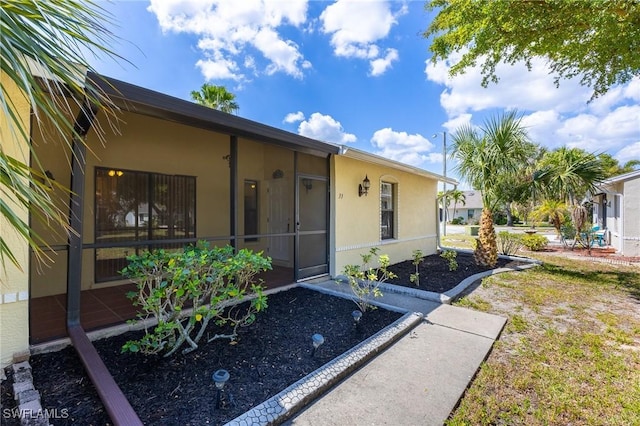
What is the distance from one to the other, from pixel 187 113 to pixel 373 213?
556 cm

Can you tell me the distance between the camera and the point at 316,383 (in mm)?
2832

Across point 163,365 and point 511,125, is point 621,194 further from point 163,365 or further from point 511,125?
point 163,365

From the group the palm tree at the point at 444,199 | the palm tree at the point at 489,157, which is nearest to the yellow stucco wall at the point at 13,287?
the palm tree at the point at 489,157

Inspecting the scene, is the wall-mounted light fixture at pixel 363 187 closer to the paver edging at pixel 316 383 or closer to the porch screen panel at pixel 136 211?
the paver edging at pixel 316 383

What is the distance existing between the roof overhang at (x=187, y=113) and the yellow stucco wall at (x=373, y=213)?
1.81 meters

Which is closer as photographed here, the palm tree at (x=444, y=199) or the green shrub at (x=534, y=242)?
the palm tree at (x=444, y=199)

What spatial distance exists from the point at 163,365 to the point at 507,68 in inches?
348

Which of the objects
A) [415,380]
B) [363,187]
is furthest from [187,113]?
[363,187]

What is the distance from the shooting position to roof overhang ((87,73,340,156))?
10.4 ft

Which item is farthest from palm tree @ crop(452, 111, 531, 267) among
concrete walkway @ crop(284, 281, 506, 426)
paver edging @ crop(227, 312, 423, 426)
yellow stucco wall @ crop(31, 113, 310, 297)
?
paver edging @ crop(227, 312, 423, 426)

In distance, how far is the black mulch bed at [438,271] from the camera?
22.2 ft

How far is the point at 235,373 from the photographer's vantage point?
9.92 ft

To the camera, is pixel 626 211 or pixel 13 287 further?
pixel 626 211

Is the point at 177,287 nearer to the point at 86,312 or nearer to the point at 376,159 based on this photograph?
the point at 86,312
